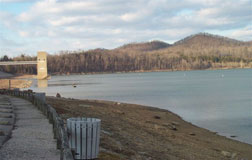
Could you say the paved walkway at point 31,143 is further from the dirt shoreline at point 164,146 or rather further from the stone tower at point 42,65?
the stone tower at point 42,65

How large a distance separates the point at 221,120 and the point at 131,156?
21.3 metres

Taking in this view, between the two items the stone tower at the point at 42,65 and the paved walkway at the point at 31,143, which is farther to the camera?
the stone tower at the point at 42,65

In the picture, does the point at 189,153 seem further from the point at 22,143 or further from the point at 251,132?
the point at 251,132

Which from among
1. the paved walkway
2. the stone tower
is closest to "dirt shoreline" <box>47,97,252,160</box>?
the paved walkway

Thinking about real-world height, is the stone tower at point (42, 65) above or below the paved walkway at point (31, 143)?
above

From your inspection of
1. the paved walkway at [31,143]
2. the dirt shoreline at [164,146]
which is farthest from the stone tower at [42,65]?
the paved walkway at [31,143]

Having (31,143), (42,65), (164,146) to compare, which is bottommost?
(164,146)

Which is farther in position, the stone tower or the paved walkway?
the stone tower

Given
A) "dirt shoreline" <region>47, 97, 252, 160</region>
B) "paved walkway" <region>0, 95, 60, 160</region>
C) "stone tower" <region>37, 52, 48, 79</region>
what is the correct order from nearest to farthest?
1. "paved walkway" <region>0, 95, 60, 160</region>
2. "dirt shoreline" <region>47, 97, 252, 160</region>
3. "stone tower" <region>37, 52, 48, 79</region>

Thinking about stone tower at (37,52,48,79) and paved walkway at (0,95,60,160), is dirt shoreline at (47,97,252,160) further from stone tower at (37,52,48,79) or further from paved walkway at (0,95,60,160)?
stone tower at (37,52,48,79)

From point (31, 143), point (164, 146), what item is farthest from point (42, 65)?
point (31, 143)

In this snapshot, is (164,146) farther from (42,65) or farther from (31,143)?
(42,65)

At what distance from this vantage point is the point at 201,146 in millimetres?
19719

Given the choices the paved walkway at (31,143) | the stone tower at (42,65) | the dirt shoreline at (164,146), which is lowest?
the dirt shoreline at (164,146)
